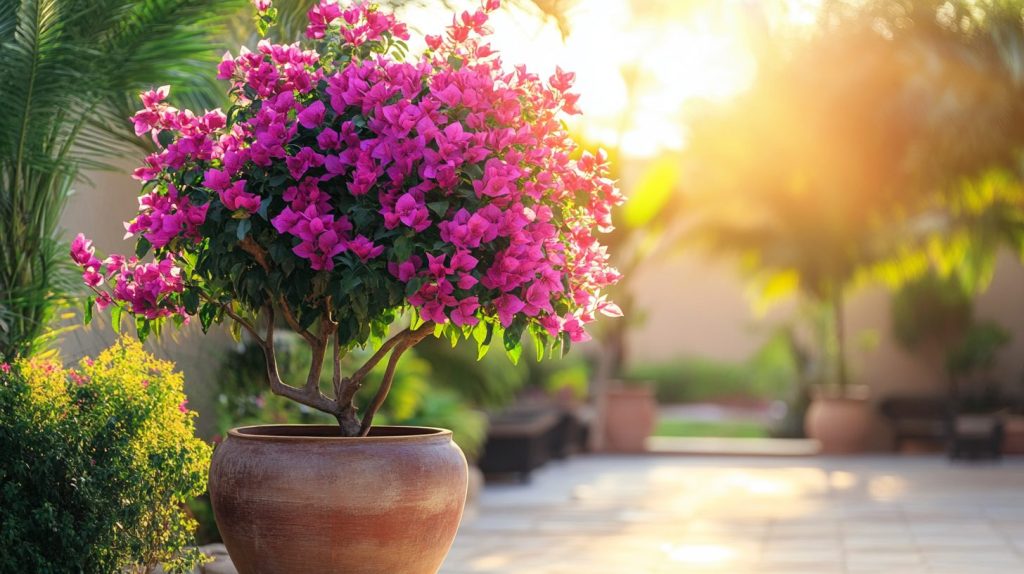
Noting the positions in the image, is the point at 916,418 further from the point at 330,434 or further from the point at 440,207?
the point at 440,207

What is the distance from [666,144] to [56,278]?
1462 cm

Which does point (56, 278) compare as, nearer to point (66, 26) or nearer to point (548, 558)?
point (66, 26)

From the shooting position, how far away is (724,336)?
89.8ft

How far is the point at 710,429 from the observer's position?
27000mm

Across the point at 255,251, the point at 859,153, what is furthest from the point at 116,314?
the point at 859,153

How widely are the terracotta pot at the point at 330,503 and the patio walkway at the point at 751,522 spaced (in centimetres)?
317

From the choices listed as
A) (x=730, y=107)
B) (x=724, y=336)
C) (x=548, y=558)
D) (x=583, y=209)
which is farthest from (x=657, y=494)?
(x=724, y=336)

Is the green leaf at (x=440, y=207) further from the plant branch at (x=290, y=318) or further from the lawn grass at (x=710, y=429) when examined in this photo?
the lawn grass at (x=710, y=429)

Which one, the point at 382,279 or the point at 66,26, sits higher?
the point at 66,26

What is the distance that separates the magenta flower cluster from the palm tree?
3.20ft

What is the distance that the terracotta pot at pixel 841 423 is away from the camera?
59.6 ft

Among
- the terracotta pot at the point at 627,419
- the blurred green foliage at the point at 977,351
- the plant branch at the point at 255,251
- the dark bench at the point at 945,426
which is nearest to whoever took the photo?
the plant branch at the point at 255,251

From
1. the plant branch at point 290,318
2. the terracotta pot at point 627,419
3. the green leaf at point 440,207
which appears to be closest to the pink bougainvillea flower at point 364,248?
the green leaf at point 440,207

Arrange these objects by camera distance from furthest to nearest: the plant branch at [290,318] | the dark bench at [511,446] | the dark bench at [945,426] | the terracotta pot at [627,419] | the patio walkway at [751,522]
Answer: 1. the terracotta pot at [627,419]
2. the dark bench at [945,426]
3. the dark bench at [511,446]
4. the patio walkway at [751,522]
5. the plant branch at [290,318]
